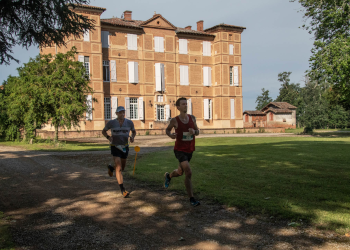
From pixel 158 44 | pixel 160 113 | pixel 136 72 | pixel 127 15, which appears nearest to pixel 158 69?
pixel 136 72

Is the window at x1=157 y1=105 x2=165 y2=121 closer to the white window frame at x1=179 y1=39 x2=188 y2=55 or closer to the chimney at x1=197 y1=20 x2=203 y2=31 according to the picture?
the white window frame at x1=179 y1=39 x2=188 y2=55

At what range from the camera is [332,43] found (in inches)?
962

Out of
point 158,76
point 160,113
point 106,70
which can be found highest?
point 106,70

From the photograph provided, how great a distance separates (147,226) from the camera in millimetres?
5078

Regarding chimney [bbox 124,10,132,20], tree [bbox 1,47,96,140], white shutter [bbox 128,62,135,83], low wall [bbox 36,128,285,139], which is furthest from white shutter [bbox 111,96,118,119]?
tree [bbox 1,47,96,140]

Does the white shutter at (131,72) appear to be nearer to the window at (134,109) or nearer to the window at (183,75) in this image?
the window at (134,109)

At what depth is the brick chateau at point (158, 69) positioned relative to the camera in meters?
36.8

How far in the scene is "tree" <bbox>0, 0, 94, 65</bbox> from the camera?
31.3 feet

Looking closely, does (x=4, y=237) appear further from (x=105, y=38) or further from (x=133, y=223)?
(x=105, y=38)

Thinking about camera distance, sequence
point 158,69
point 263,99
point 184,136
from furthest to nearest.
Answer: point 263,99 → point 158,69 → point 184,136

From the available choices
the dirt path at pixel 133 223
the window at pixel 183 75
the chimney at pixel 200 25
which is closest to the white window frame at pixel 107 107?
the window at pixel 183 75

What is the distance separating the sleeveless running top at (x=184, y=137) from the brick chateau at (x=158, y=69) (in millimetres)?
30535

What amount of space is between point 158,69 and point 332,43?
70.3 ft

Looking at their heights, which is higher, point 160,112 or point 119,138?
point 160,112
